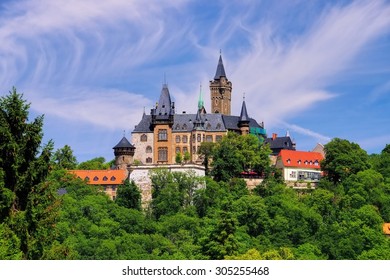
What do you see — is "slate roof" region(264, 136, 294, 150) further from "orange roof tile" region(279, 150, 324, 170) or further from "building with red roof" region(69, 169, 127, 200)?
"building with red roof" region(69, 169, 127, 200)

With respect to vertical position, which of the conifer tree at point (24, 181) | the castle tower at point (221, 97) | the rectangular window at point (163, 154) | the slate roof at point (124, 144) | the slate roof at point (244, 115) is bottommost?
the conifer tree at point (24, 181)

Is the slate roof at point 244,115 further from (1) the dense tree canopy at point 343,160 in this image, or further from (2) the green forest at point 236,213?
(1) the dense tree canopy at point 343,160

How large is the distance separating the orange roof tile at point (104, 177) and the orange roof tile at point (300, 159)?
1724 cm

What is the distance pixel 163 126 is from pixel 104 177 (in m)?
10.3

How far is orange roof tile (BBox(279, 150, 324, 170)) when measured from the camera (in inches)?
3243

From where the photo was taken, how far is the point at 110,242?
58594mm

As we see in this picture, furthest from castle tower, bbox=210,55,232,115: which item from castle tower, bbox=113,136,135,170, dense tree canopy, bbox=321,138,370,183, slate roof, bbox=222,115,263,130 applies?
dense tree canopy, bbox=321,138,370,183

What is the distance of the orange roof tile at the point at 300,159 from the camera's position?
82.4 meters

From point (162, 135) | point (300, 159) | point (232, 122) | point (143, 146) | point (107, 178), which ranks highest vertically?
point (232, 122)

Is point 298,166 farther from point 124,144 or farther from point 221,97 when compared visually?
point 221,97

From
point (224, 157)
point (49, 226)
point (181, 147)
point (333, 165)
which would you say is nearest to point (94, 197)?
point (224, 157)

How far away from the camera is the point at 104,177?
256 ft

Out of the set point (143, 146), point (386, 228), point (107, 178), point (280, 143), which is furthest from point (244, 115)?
point (386, 228)

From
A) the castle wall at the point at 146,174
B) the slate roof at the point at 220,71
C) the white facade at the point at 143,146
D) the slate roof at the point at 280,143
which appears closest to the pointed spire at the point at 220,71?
the slate roof at the point at 220,71
